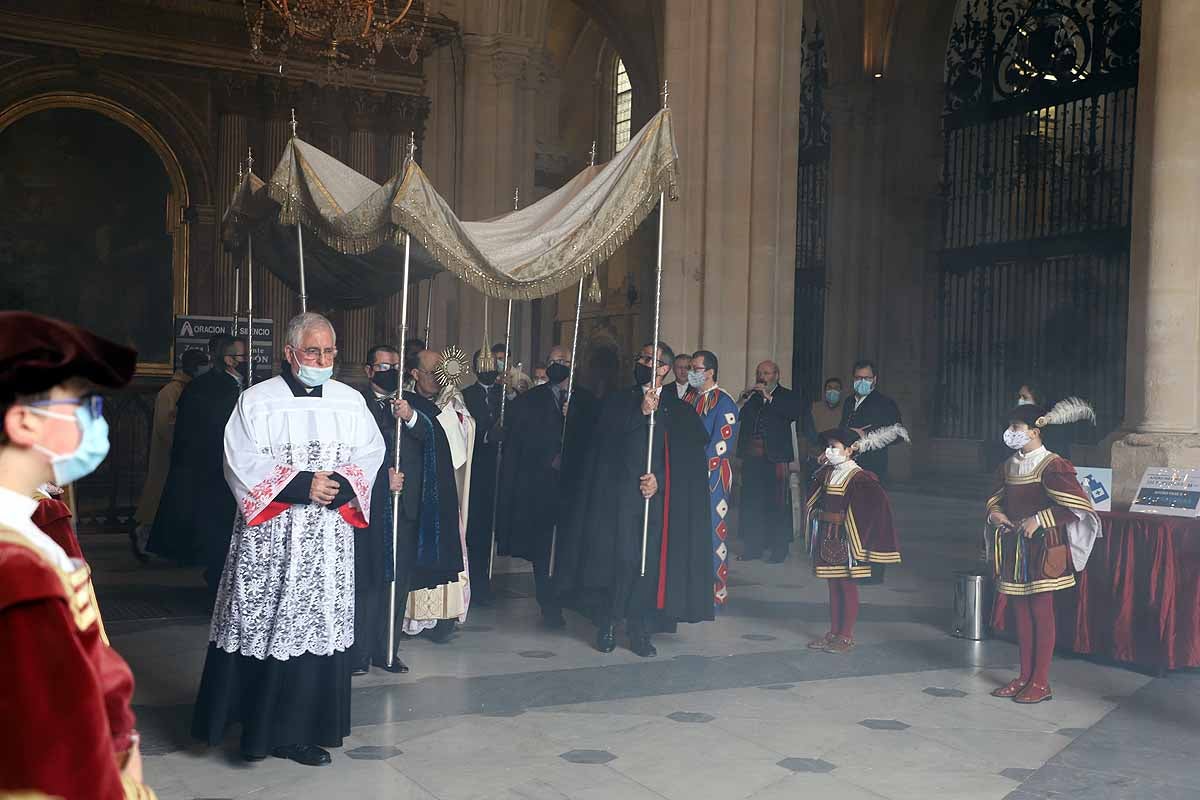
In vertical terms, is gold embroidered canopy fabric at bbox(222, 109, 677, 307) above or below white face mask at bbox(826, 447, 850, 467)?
above

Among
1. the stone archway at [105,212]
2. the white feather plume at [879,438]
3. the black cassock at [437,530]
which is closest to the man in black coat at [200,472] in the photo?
the black cassock at [437,530]

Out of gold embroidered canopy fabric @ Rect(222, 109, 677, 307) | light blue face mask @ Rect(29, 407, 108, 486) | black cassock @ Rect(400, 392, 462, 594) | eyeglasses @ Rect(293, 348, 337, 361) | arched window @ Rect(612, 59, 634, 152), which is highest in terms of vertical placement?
arched window @ Rect(612, 59, 634, 152)

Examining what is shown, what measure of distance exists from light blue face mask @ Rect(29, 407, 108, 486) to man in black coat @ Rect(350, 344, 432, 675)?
3.87 meters

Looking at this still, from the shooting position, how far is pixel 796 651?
7117mm

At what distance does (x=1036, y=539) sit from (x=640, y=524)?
7.14ft

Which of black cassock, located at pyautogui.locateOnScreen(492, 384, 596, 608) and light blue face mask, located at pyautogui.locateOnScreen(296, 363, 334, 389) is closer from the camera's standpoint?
light blue face mask, located at pyautogui.locateOnScreen(296, 363, 334, 389)

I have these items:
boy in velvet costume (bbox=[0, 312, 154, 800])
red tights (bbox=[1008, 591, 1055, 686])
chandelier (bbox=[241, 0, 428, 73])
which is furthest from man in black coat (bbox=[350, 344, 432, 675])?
chandelier (bbox=[241, 0, 428, 73])

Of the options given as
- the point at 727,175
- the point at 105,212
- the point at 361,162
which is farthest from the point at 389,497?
the point at 361,162

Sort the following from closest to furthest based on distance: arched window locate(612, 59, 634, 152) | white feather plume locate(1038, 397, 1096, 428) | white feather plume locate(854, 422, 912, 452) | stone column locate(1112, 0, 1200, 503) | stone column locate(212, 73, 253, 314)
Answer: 1. white feather plume locate(1038, 397, 1096, 428)
2. white feather plume locate(854, 422, 912, 452)
3. stone column locate(1112, 0, 1200, 503)
4. stone column locate(212, 73, 253, 314)
5. arched window locate(612, 59, 634, 152)

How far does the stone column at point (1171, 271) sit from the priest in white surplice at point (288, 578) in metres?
5.11

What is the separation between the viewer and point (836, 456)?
7.09 m

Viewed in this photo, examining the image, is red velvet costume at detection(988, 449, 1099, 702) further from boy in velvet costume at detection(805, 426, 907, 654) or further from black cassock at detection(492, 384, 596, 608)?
black cassock at detection(492, 384, 596, 608)

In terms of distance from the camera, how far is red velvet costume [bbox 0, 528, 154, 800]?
1652 mm

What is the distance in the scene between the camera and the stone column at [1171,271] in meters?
7.76
